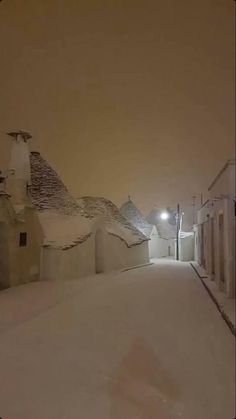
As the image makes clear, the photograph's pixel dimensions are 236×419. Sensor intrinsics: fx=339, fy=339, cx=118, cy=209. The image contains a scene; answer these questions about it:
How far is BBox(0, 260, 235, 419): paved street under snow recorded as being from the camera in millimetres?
792

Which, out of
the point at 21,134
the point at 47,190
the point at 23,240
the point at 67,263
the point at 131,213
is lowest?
the point at 67,263

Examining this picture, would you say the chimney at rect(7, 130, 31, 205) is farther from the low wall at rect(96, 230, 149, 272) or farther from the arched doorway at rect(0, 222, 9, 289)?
the low wall at rect(96, 230, 149, 272)

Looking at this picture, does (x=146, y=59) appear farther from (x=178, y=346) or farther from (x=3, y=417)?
(x=3, y=417)

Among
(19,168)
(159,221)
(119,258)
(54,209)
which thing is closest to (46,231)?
(54,209)

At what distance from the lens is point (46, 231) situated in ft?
5.92

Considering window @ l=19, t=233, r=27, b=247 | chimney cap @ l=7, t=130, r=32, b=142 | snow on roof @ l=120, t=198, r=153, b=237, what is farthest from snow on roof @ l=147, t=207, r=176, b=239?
window @ l=19, t=233, r=27, b=247

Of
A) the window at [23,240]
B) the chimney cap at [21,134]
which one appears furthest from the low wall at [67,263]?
the chimney cap at [21,134]

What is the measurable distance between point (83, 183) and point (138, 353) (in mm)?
525

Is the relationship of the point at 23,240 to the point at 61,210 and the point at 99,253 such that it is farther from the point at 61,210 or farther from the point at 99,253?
the point at 99,253

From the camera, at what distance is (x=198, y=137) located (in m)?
0.72

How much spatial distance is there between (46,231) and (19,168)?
546 mm

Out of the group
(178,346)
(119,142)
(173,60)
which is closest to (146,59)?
(173,60)

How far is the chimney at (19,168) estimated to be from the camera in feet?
3.76

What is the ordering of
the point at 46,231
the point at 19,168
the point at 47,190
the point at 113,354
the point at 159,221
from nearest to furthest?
the point at 113,354
the point at 19,168
the point at 47,190
the point at 46,231
the point at 159,221
